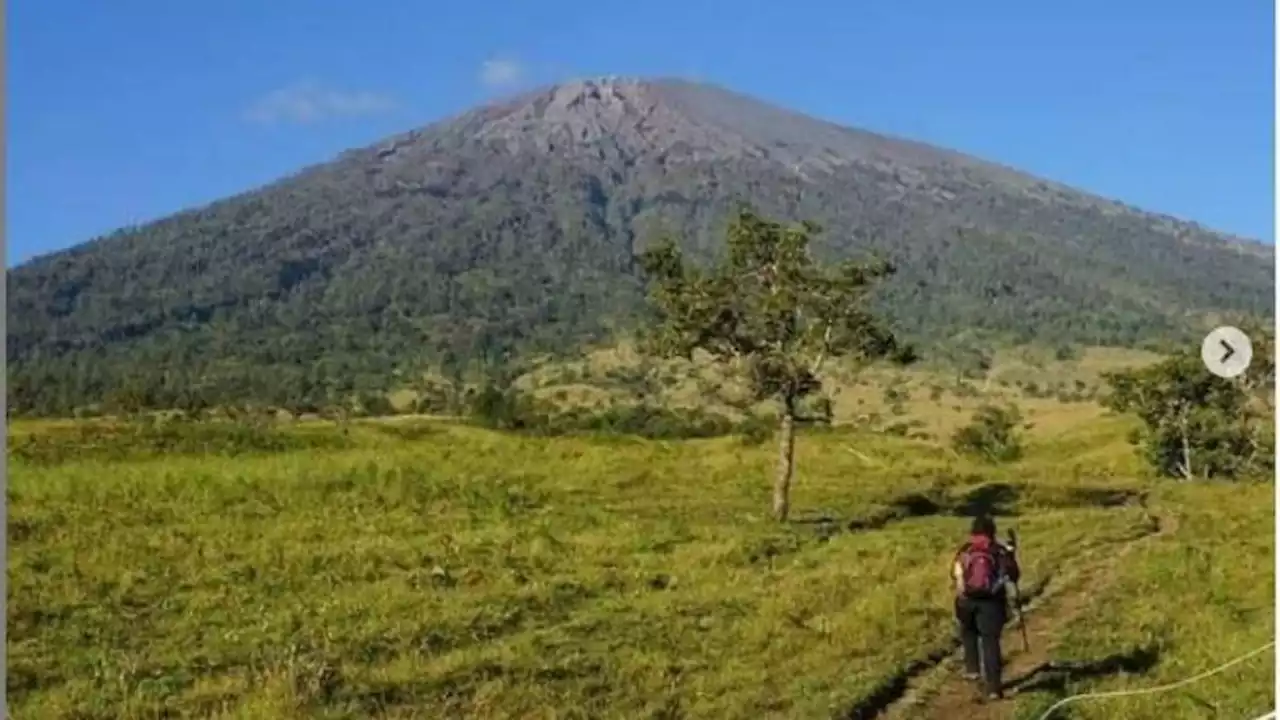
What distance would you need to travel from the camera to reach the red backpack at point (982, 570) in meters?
6.70

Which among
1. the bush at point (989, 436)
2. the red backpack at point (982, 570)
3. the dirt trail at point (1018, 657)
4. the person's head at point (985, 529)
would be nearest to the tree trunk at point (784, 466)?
the bush at point (989, 436)

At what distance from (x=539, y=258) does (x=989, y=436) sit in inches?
194

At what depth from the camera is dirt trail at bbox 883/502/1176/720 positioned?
690 cm

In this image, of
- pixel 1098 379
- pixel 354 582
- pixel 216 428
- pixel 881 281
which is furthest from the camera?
pixel 1098 379

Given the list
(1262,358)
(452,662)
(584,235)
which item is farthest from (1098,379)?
(452,662)

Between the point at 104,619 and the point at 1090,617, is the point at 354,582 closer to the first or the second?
the point at 104,619

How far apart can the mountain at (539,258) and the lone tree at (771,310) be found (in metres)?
1.01

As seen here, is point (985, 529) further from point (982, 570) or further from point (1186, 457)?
point (1186, 457)

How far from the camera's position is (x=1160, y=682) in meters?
7.23

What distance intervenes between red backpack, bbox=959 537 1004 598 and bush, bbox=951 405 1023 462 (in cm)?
751

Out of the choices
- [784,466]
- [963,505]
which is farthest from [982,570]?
[784,466]

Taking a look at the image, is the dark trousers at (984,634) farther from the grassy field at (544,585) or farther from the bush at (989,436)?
the bush at (989,436)

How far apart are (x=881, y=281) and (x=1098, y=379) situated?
11.9 feet

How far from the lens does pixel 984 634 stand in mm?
6762
